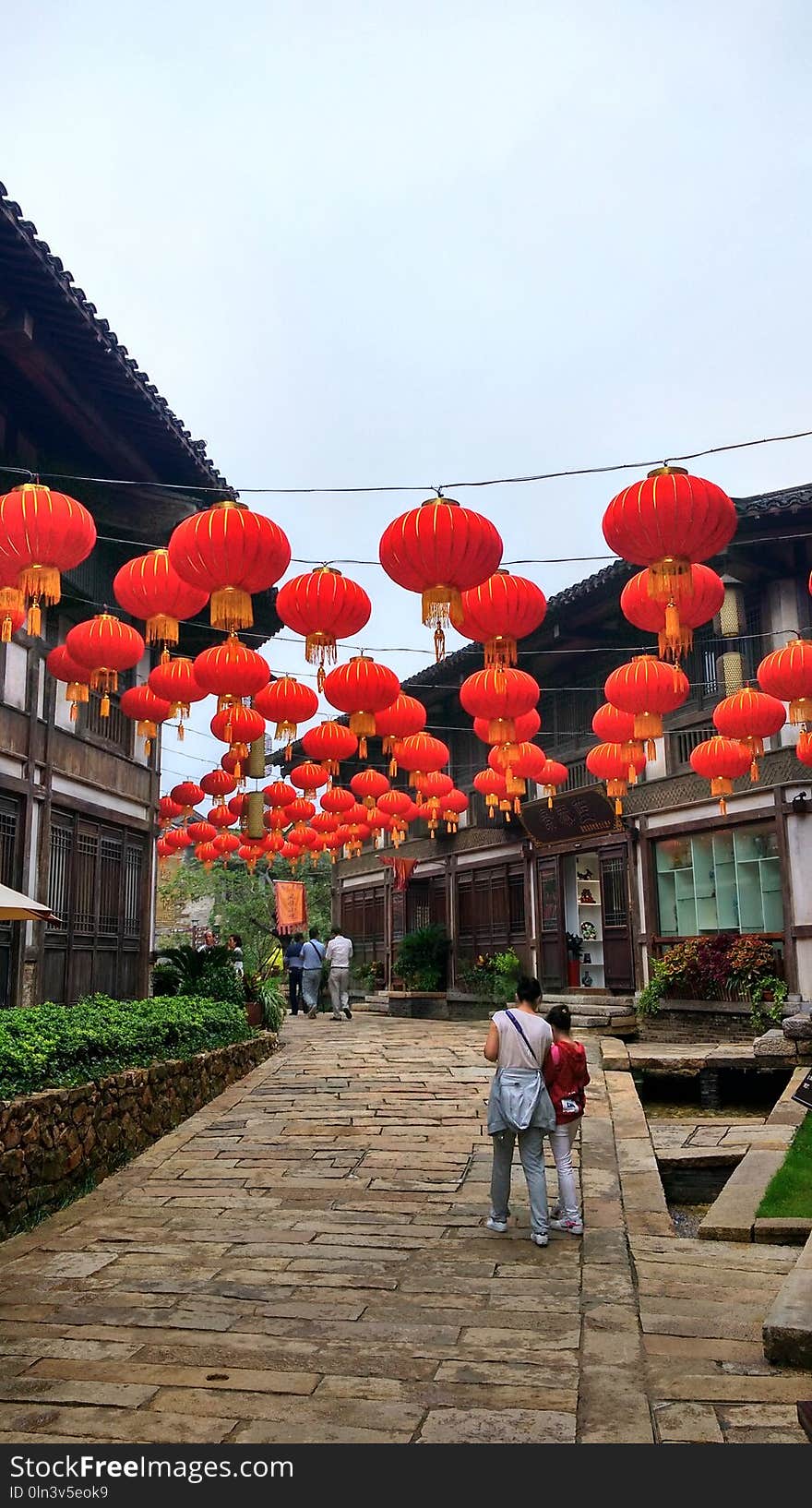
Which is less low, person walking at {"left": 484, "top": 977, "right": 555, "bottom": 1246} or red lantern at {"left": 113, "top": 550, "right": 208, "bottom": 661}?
red lantern at {"left": 113, "top": 550, "right": 208, "bottom": 661}

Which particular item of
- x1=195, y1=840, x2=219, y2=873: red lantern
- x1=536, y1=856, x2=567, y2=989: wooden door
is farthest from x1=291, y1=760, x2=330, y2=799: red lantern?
x1=536, y1=856, x2=567, y2=989: wooden door

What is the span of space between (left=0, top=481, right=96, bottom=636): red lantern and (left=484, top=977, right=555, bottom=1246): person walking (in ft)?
13.9

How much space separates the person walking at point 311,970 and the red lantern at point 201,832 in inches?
152

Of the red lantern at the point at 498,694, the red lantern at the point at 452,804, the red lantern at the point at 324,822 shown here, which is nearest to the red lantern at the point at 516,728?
the red lantern at the point at 498,694

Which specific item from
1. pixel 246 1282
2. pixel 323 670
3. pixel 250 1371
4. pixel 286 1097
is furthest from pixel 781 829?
pixel 250 1371

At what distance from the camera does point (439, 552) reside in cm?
758

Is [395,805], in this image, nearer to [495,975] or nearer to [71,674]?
[495,975]

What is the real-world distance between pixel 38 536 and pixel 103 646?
2.30 metres

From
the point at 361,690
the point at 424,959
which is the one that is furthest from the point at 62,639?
the point at 424,959

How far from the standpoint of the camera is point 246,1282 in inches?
257

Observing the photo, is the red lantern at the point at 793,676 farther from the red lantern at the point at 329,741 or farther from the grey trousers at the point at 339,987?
the grey trousers at the point at 339,987

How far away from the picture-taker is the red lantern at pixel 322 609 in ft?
28.7

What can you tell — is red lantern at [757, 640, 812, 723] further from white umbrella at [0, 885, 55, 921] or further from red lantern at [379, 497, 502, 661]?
white umbrella at [0, 885, 55, 921]

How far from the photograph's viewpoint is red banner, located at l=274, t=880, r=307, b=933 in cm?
3058
